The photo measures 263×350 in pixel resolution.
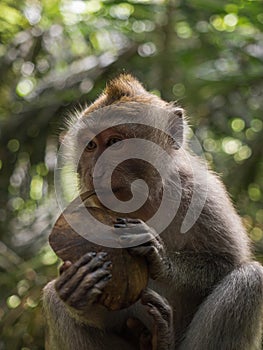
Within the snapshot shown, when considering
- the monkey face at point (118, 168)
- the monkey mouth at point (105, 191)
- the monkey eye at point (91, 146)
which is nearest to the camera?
the monkey mouth at point (105, 191)

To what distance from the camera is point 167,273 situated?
4621 mm

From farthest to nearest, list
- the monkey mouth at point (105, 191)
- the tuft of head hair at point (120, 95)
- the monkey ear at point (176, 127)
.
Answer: the monkey ear at point (176, 127)
the tuft of head hair at point (120, 95)
the monkey mouth at point (105, 191)

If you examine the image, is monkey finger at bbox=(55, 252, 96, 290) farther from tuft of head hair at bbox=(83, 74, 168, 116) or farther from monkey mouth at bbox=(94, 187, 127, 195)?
tuft of head hair at bbox=(83, 74, 168, 116)

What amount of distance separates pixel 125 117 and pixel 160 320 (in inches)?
51.1

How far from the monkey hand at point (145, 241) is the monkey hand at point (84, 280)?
16 centimetres

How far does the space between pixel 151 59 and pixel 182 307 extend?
3.76 meters

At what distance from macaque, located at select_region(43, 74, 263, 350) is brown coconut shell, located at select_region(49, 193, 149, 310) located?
6 cm

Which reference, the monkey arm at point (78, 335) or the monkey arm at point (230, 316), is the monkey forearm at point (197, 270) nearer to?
the monkey arm at point (230, 316)

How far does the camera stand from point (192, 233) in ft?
16.6

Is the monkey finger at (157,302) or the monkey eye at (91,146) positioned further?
the monkey eye at (91,146)

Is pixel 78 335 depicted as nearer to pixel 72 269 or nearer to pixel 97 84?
pixel 72 269

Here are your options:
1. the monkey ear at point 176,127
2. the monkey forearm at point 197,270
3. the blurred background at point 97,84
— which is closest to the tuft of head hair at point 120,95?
the monkey ear at point 176,127

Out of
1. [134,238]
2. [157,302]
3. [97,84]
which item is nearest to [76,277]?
[134,238]

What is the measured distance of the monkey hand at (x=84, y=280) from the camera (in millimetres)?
4051
